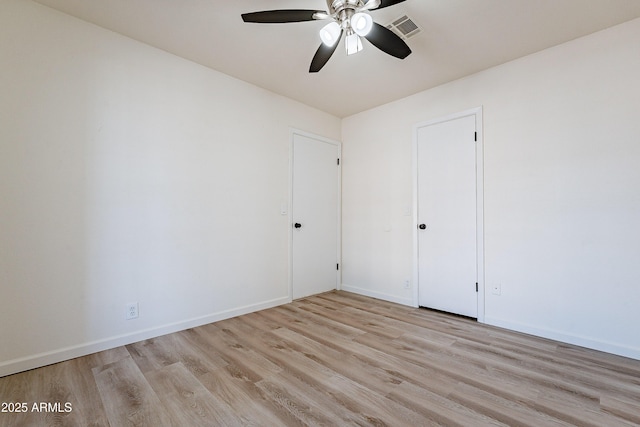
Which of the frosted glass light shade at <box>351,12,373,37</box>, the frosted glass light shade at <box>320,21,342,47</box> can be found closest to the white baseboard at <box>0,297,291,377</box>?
the frosted glass light shade at <box>320,21,342,47</box>

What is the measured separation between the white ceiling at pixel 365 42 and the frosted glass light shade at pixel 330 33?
29cm

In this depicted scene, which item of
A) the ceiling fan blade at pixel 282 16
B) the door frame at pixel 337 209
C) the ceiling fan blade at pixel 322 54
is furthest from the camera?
the door frame at pixel 337 209

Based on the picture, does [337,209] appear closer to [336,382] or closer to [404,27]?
[404,27]

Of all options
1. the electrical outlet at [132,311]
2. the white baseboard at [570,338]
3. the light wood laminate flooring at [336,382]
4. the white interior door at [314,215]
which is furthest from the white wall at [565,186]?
the electrical outlet at [132,311]

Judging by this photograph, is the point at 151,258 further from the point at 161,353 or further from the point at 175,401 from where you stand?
the point at 175,401

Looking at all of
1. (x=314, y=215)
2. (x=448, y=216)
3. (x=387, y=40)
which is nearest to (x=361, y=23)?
(x=387, y=40)

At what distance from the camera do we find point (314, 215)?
156 inches

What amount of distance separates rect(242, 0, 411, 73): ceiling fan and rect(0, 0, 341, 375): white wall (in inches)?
53.5

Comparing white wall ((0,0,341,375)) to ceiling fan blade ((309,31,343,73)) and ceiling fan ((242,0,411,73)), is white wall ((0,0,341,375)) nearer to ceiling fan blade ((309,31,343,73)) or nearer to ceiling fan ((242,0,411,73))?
ceiling fan blade ((309,31,343,73))

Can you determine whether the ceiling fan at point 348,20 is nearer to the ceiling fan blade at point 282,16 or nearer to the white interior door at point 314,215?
the ceiling fan blade at point 282,16

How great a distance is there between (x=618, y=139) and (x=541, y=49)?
3.35ft

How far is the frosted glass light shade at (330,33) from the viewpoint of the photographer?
6.35 ft

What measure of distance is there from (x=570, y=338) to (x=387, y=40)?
112 inches

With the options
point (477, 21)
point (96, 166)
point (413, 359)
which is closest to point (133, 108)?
point (96, 166)
